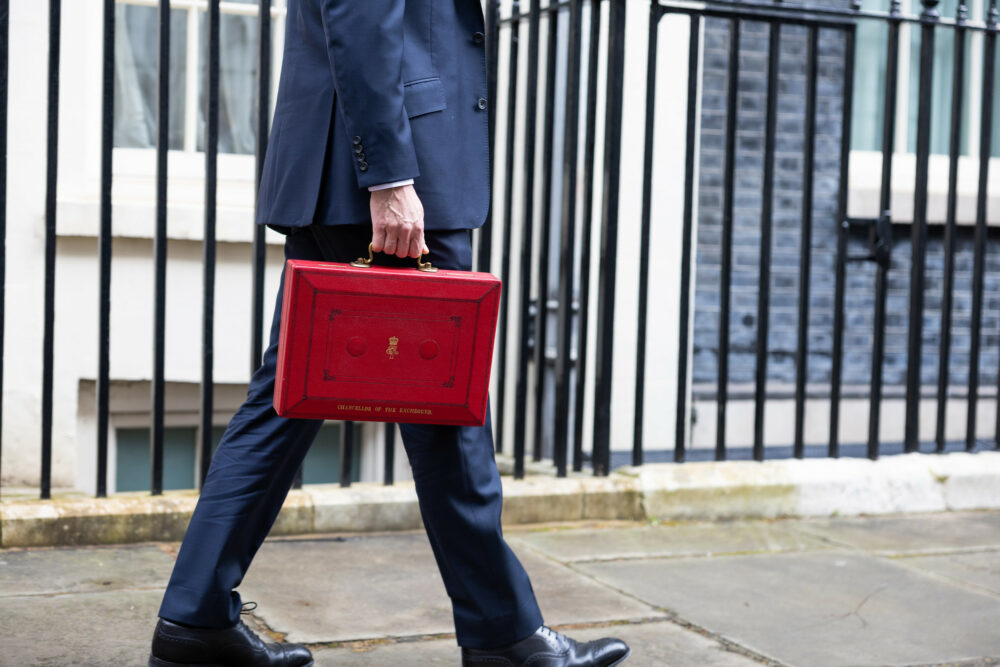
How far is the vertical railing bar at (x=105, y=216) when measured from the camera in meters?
3.47

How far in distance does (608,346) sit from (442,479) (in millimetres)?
1745

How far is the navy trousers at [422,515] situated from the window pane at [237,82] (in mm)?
2941

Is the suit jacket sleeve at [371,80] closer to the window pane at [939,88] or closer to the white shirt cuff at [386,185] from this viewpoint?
the white shirt cuff at [386,185]

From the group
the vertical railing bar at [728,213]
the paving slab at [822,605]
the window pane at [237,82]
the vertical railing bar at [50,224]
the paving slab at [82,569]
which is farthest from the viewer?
Answer: the window pane at [237,82]

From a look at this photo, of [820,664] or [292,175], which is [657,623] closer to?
[820,664]

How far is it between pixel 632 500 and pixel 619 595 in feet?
2.96

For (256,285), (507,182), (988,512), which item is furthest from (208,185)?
(988,512)

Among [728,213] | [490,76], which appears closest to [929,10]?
[728,213]

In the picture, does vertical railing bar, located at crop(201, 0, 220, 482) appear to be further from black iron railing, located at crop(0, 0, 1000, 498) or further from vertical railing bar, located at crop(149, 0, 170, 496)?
vertical railing bar, located at crop(149, 0, 170, 496)

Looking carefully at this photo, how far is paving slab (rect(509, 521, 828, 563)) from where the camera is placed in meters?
3.75

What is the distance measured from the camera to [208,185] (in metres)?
3.61

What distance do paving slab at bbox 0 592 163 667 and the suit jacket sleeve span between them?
3.78ft

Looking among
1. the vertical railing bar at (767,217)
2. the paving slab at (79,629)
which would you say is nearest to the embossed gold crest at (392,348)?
the paving slab at (79,629)

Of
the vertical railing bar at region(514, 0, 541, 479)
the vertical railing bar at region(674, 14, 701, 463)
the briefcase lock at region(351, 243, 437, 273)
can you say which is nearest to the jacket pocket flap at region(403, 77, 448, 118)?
the briefcase lock at region(351, 243, 437, 273)
